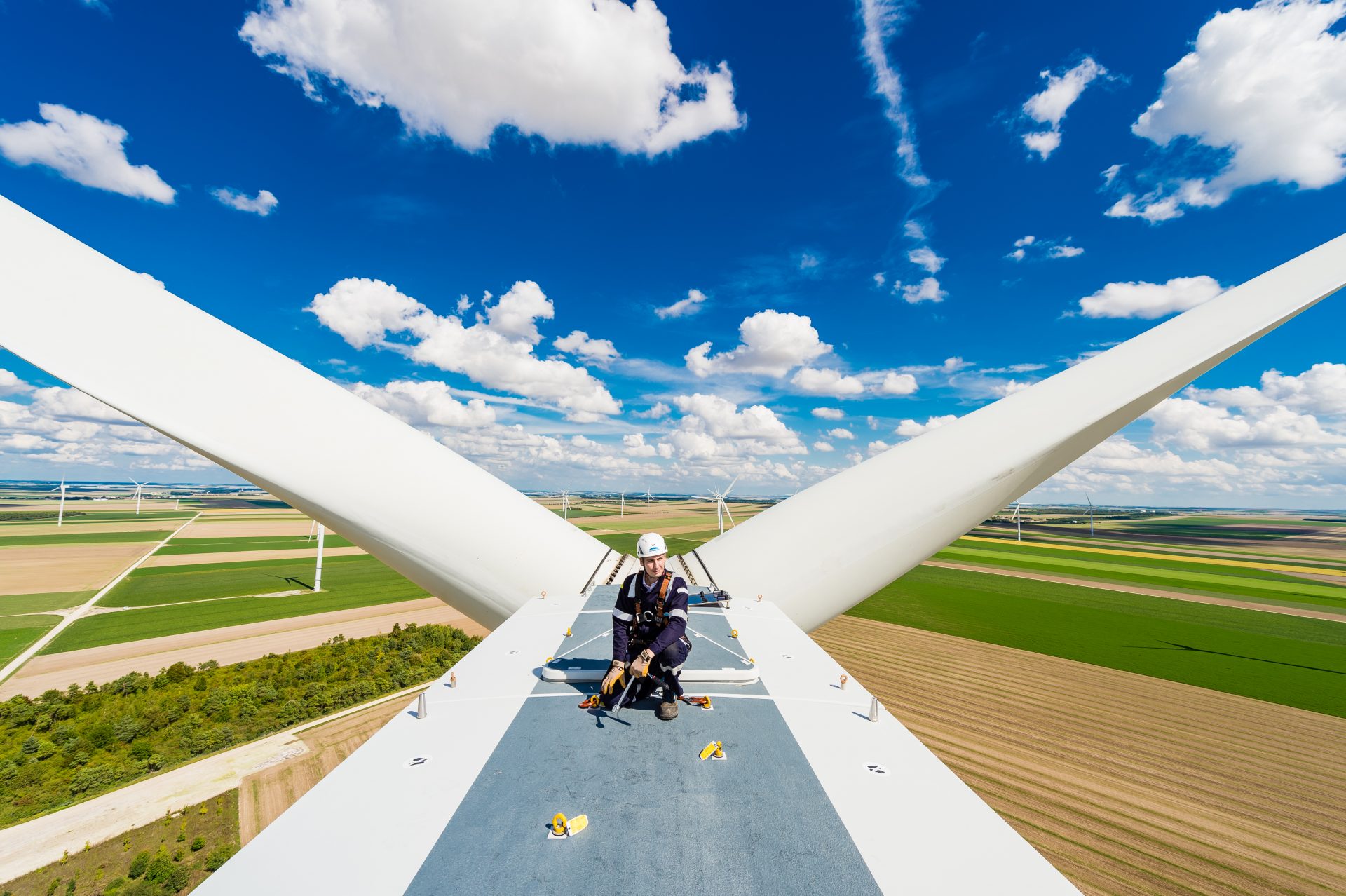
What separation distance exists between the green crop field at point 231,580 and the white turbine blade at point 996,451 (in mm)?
68205

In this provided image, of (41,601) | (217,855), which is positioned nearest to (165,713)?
(217,855)

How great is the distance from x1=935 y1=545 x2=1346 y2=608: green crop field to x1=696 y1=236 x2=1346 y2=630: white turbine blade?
53.2 meters

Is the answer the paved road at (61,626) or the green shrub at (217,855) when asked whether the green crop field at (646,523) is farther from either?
the green shrub at (217,855)

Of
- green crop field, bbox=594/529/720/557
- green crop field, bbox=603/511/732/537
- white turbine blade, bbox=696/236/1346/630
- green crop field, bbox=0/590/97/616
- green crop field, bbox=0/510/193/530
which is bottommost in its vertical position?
green crop field, bbox=0/590/97/616

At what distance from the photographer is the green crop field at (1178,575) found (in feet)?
171

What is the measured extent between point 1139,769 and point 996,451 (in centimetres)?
2154

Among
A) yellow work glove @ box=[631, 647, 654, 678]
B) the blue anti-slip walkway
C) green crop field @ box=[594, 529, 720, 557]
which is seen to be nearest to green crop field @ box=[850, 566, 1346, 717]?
yellow work glove @ box=[631, 647, 654, 678]

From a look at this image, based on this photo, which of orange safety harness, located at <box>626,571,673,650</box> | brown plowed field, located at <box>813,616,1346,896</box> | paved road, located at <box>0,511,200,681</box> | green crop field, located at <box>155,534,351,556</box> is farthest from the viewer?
green crop field, located at <box>155,534,351,556</box>

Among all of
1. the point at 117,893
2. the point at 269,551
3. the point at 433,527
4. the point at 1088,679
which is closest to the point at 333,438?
the point at 433,527

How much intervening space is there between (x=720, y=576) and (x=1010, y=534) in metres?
145

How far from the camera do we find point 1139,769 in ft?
54.8

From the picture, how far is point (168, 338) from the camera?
297 centimetres

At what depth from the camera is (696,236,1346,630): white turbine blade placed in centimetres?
383

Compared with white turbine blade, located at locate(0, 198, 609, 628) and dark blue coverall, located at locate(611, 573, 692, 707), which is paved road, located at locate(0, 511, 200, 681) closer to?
white turbine blade, located at locate(0, 198, 609, 628)
